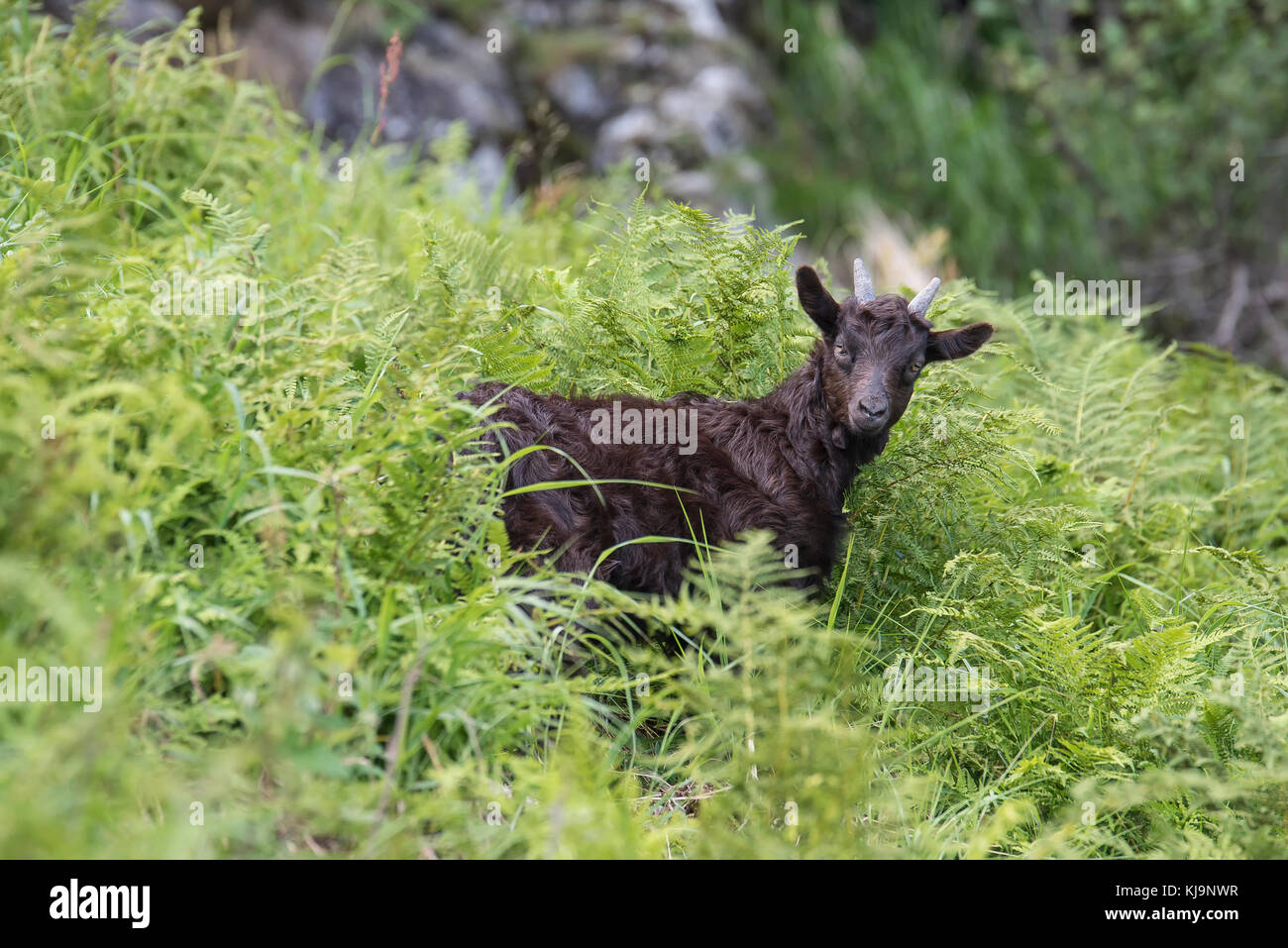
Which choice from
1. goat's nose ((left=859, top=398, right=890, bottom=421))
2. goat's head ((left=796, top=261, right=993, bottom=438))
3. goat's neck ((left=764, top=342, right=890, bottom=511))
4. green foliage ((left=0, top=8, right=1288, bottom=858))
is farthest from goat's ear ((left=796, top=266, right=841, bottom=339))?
goat's nose ((left=859, top=398, right=890, bottom=421))

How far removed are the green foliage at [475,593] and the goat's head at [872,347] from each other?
0.34 m

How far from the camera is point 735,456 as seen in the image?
4.42 meters

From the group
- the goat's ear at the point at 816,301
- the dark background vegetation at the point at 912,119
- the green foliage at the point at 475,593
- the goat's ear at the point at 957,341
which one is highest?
the dark background vegetation at the point at 912,119

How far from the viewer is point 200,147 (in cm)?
559

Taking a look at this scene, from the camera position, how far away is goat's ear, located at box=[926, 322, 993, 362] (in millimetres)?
4465

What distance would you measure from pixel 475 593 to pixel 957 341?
93.4 inches

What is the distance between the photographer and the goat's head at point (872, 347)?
4.25 metres

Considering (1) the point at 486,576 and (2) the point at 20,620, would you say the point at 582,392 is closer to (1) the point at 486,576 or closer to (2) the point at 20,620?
(1) the point at 486,576

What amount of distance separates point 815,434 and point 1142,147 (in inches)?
335

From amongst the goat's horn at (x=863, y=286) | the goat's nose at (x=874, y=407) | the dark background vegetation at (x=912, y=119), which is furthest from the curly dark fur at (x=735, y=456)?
the dark background vegetation at (x=912, y=119)

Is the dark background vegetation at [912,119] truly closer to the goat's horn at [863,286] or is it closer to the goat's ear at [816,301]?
the goat's horn at [863,286]
